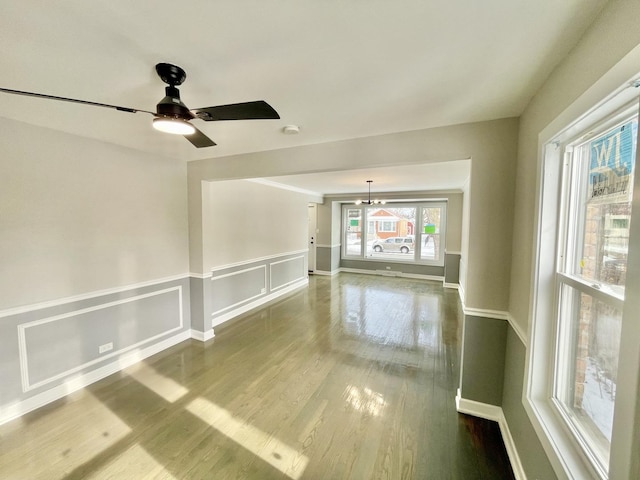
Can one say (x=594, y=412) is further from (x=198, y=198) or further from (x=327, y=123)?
(x=198, y=198)

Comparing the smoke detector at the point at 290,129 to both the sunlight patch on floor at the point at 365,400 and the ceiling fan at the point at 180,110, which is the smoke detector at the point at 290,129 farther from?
the sunlight patch on floor at the point at 365,400

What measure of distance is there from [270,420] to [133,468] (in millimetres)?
897

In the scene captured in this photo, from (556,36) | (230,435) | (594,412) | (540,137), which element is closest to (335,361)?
(230,435)

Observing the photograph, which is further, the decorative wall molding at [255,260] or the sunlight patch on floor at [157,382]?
the decorative wall molding at [255,260]

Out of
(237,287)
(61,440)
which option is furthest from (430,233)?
(61,440)

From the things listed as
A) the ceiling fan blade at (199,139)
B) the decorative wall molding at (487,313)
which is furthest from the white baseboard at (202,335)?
the decorative wall molding at (487,313)

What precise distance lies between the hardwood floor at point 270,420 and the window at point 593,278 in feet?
2.77

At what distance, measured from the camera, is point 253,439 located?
192 cm

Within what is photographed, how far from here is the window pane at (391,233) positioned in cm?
761

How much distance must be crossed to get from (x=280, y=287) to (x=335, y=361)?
276 centimetres

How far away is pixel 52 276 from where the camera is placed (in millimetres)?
2281

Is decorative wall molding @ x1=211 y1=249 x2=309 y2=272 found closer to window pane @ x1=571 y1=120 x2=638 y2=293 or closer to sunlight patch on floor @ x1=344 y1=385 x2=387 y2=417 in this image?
sunlight patch on floor @ x1=344 y1=385 x2=387 y2=417

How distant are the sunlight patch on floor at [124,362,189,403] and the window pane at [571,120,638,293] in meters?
3.04

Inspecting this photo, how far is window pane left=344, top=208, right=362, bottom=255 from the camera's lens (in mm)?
8211
